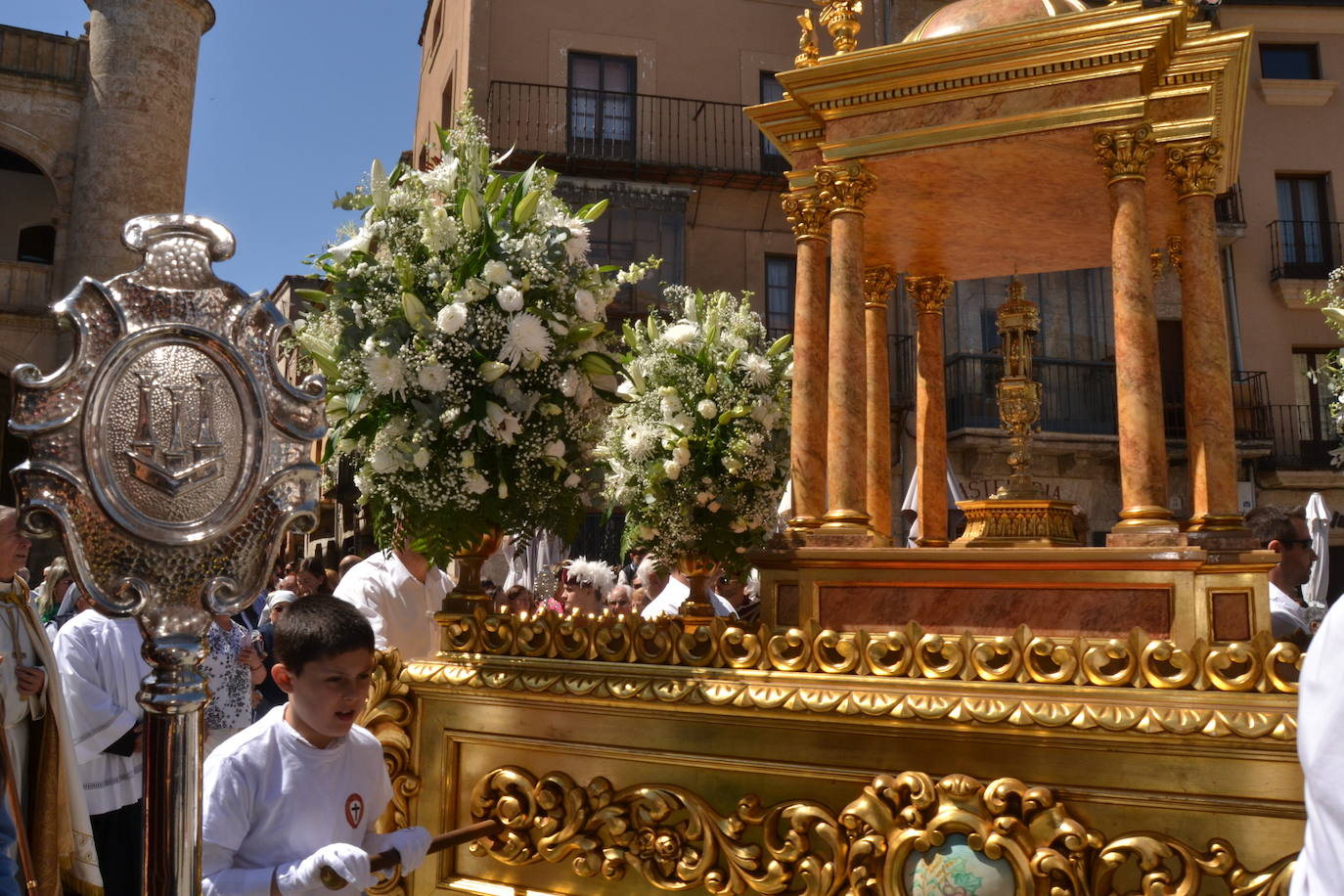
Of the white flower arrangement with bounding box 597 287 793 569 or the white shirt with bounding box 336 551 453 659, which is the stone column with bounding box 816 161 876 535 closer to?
the white flower arrangement with bounding box 597 287 793 569

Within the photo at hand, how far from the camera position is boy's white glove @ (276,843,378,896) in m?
2.32

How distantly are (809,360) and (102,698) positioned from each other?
3.73 metres

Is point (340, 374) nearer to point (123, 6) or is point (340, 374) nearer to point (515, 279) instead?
point (515, 279)

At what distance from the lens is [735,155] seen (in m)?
20.5

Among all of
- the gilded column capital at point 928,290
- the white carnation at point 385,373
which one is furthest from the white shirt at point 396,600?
the gilded column capital at point 928,290

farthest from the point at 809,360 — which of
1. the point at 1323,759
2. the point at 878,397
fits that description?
the point at 1323,759

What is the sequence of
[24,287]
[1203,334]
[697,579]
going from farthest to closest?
[24,287] < [697,579] < [1203,334]

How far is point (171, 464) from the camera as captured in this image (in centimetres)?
185

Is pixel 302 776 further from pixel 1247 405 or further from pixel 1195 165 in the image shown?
pixel 1247 405

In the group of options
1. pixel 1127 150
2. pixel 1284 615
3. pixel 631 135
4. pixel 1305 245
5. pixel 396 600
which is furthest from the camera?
pixel 1305 245

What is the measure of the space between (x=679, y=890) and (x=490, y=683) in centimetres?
99

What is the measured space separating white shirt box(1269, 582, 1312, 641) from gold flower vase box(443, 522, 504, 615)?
11.6 ft

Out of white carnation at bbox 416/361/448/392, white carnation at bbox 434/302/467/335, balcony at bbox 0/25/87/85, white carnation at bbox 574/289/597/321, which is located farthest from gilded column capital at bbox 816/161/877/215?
balcony at bbox 0/25/87/85

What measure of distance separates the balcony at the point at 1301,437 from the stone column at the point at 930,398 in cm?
1631
